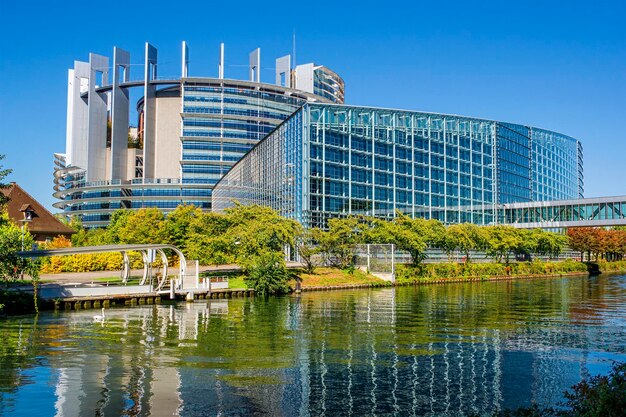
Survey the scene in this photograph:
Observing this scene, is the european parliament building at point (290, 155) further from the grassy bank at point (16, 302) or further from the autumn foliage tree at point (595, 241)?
the grassy bank at point (16, 302)

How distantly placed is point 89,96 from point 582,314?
174 metres

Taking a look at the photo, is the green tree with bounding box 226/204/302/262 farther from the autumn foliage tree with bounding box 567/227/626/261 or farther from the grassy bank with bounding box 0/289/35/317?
the autumn foliage tree with bounding box 567/227/626/261

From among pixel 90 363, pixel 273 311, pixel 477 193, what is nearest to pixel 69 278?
pixel 273 311

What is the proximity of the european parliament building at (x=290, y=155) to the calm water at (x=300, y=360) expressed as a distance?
162 ft

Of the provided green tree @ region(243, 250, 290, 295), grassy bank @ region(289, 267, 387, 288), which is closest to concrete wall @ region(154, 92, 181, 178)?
grassy bank @ region(289, 267, 387, 288)

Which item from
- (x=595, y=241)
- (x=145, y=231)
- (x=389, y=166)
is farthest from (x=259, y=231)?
(x=595, y=241)

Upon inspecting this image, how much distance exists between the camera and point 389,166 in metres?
105

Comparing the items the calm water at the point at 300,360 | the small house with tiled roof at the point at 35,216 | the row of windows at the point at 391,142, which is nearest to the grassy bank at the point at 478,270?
the row of windows at the point at 391,142

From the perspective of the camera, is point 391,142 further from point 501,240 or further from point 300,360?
point 300,360

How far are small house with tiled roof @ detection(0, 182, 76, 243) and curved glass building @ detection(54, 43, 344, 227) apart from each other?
8182 centimetres

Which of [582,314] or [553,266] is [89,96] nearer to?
[553,266]

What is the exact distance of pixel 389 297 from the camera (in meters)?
62.8

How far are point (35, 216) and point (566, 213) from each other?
3868 inches

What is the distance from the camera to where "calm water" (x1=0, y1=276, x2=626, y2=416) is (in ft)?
68.1
